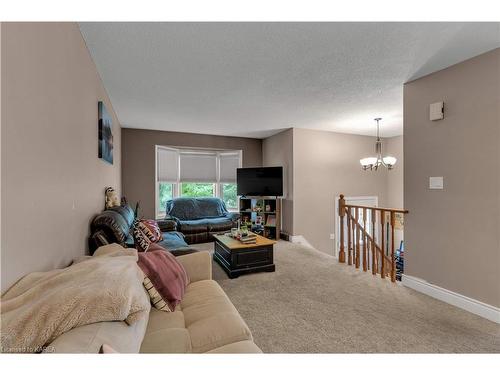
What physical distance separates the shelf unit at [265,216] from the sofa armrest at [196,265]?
3.06 meters

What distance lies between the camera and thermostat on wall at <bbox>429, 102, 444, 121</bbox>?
2309 mm

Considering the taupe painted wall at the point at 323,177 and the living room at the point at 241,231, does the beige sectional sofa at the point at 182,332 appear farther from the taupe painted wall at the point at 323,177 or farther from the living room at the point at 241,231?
the taupe painted wall at the point at 323,177

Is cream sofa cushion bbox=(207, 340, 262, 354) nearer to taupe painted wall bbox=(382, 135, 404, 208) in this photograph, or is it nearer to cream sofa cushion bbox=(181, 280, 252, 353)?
cream sofa cushion bbox=(181, 280, 252, 353)

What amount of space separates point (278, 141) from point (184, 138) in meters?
2.19

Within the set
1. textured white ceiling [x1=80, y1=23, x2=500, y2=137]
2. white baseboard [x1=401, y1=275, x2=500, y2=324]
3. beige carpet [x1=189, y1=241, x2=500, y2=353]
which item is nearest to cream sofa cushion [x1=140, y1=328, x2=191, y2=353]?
beige carpet [x1=189, y1=241, x2=500, y2=353]

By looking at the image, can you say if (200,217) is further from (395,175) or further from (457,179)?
(395,175)

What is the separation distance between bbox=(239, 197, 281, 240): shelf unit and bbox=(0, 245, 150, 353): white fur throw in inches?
159

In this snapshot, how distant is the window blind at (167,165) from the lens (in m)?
5.14

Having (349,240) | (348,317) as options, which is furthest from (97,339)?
(349,240)

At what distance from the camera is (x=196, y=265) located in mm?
1828

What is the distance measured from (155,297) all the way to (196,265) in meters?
0.55

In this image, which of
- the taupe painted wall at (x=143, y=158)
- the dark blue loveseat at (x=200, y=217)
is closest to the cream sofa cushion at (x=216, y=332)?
the dark blue loveseat at (x=200, y=217)
